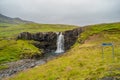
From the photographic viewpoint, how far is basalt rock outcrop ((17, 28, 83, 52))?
5531 inches

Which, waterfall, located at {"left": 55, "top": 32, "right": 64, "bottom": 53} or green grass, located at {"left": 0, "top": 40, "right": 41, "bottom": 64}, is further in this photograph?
waterfall, located at {"left": 55, "top": 32, "right": 64, "bottom": 53}

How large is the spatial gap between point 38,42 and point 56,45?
12.5 m

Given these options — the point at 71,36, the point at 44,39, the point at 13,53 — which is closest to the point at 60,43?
the point at 71,36

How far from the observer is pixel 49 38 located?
500 feet

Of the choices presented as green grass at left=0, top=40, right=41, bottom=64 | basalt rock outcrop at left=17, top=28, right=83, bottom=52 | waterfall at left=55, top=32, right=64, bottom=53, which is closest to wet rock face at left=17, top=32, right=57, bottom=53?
basalt rock outcrop at left=17, top=28, right=83, bottom=52

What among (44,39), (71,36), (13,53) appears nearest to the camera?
(13,53)

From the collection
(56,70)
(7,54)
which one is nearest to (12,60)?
(7,54)

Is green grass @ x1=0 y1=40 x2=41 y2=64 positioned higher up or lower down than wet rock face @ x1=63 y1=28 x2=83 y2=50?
lower down

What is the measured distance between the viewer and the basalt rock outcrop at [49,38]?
140500 mm

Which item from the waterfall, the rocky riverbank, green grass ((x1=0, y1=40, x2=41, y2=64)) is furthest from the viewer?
the waterfall

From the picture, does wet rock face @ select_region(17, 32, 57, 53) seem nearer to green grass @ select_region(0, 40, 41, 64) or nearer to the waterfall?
the waterfall

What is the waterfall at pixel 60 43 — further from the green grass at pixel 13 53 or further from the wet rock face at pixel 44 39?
the green grass at pixel 13 53

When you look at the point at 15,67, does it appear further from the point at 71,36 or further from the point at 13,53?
the point at 71,36

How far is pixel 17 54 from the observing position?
106 metres
